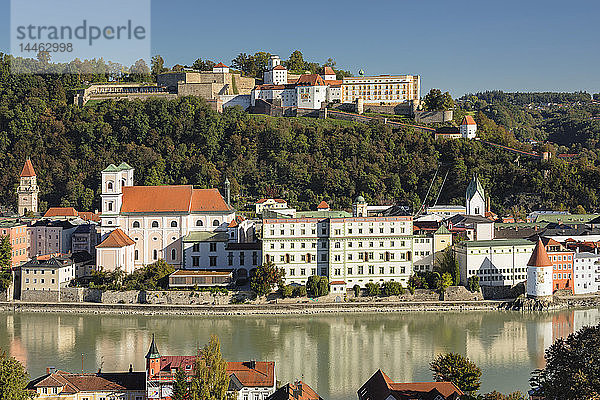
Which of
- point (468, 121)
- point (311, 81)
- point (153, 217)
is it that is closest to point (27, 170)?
point (153, 217)

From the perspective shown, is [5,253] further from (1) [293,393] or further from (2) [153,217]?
(1) [293,393]

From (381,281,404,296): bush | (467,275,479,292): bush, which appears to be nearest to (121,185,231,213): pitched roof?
(381,281,404,296): bush

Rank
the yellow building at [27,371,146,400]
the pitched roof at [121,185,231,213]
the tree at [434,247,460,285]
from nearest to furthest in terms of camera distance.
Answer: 1. the yellow building at [27,371,146,400]
2. the tree at [434,247,460,285]
3. the pitched roof at [121,185,231,213]

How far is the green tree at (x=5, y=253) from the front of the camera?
31500 millimetres

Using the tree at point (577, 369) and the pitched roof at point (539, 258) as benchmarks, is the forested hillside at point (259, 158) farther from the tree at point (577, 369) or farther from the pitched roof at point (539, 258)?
the tree at point (577, 369)

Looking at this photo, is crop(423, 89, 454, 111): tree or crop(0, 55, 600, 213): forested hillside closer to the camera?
crop(0, 55, 600, 213): forested hillside

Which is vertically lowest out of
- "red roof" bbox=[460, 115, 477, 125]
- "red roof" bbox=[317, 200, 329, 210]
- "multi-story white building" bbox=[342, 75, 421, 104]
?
"red roof" bbox=[317, 200, 329, 210]

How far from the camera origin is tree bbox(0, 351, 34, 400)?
51.1 feet

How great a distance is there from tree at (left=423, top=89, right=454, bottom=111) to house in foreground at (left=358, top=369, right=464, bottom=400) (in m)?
37.5

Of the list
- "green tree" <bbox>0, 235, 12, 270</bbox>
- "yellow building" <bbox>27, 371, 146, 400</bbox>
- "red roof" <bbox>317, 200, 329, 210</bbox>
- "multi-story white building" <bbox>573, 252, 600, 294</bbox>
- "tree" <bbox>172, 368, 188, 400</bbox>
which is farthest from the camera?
"red roof" <bbox>317, 200, 329, 210</bbox>

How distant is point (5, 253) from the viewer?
31.8 metres

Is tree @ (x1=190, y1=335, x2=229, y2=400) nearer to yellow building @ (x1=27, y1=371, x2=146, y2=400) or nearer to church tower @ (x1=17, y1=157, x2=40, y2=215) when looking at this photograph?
yellow building @ (x1=27, y1=371, x2=146, y2=400)

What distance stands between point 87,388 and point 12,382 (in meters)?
1.87

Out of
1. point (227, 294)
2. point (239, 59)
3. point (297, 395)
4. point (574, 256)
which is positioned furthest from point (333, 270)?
point (239, 59)
